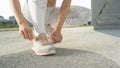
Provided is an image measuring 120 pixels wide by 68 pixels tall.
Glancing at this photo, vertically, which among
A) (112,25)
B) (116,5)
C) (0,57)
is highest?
(0,57)

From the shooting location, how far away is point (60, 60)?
4.58 ft

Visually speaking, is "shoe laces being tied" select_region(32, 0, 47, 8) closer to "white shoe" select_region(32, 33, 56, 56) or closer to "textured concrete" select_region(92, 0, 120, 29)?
"white shoe" select_region(32, 33, 56, 56)

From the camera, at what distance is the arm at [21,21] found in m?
1.47

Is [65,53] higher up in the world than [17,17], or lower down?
lower down

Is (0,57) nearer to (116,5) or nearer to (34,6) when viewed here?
(34,6)

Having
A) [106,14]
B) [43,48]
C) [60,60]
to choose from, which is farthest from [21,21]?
[106,14]

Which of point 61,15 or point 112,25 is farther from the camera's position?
point 112,25

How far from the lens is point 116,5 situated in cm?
326

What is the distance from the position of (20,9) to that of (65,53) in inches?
14.5

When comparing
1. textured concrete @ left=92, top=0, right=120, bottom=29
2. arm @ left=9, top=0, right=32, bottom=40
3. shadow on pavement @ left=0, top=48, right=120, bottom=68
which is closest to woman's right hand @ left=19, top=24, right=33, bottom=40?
arm @ left=9, top=0, right=32, bottom=40

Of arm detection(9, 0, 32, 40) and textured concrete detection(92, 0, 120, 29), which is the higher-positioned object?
arm detection(9, 0, 32, 40)

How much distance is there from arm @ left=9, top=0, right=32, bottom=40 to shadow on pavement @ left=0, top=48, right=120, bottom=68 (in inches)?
4.7

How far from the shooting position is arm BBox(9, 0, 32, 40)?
4.83 ft

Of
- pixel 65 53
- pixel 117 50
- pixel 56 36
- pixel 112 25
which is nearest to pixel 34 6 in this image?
pixel 56 36
